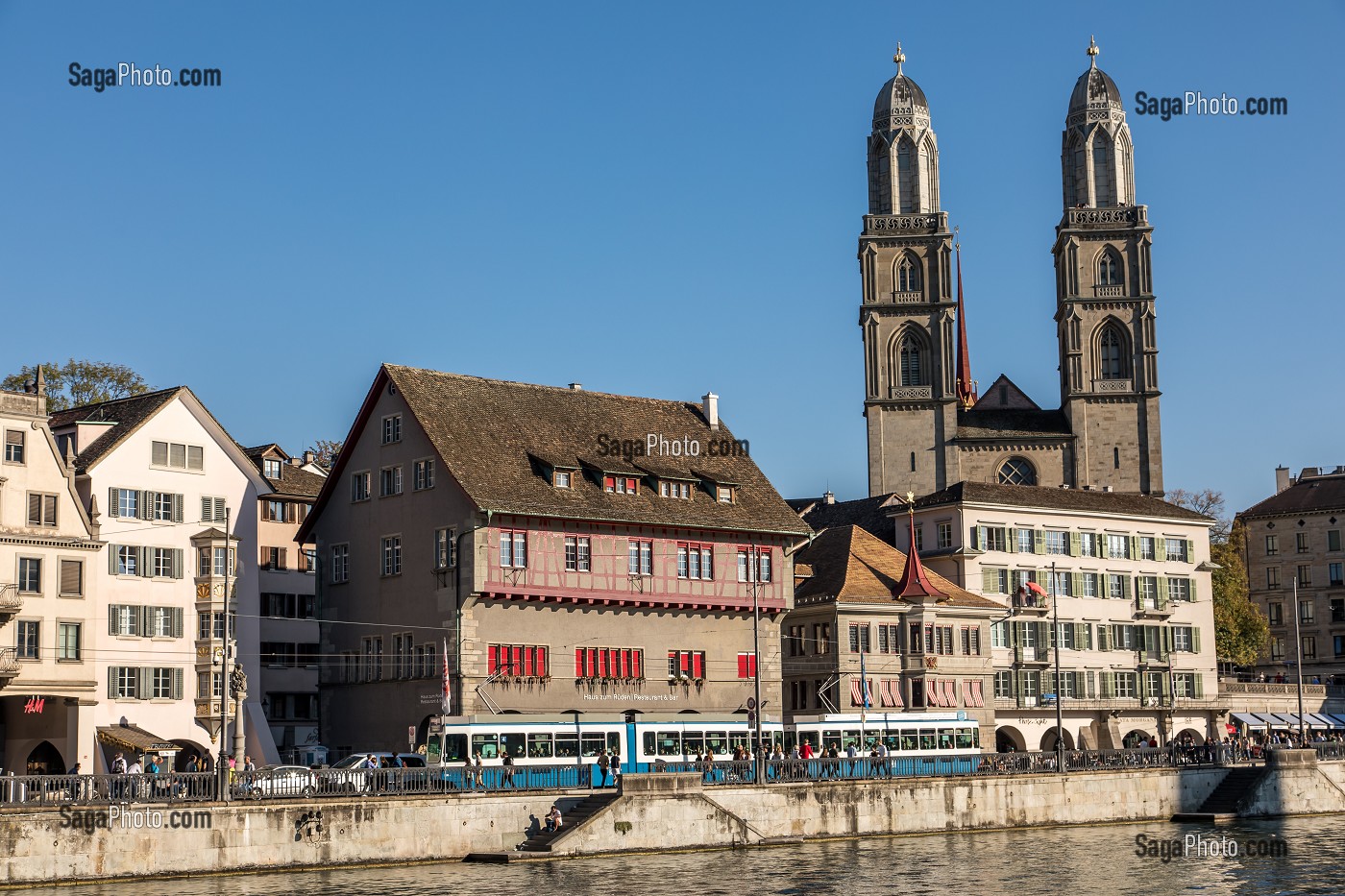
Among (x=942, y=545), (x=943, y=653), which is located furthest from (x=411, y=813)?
(x=942, y=545)

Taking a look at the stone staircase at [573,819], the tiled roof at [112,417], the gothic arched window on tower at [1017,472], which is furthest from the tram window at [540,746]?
the gothic arched window on tower at [1017,472]

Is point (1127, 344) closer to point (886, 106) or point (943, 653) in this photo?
point (886, 106)

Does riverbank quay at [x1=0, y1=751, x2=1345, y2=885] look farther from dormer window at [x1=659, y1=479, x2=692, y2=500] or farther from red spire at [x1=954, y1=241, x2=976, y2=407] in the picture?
red spire at [x1=954, y1=241, x2=976, y2=407]

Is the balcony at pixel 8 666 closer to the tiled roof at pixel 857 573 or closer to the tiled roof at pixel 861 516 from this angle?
the tiled roof at pixel 857 573

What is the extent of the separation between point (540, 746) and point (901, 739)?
54.9 ft

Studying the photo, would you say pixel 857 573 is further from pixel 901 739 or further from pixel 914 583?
pixel 901 739

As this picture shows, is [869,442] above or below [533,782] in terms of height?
above

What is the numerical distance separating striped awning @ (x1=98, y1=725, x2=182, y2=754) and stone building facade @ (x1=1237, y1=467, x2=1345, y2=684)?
266 feet

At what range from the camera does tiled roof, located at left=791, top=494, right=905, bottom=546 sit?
331ft

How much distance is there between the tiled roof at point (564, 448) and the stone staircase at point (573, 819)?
42.3ft

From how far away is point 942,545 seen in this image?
316 ft

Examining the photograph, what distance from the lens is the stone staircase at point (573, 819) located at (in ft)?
198

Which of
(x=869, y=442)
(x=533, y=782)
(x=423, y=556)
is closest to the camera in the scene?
(x=533, y=782)

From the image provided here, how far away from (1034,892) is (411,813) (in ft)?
60.2
